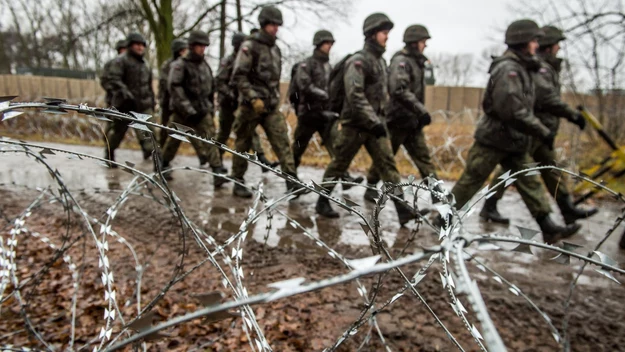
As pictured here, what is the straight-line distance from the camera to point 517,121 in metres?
4.22

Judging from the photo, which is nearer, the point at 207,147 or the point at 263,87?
the point at 263,87

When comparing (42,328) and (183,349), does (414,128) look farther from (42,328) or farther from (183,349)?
(42,328)

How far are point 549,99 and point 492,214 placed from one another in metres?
1.37

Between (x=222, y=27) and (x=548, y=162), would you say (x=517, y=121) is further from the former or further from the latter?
(x=222, y=27)

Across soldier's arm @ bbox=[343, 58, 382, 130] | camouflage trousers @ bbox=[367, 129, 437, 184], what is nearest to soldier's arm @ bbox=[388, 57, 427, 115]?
camouflage trousers @ bbox=[367, 129, 437, 184]

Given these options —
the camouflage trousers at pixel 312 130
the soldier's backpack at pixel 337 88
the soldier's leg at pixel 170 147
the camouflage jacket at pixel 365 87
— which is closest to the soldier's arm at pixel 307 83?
the camouflage trousers at pixel 312 130

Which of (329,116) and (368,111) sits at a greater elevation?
(368,111)

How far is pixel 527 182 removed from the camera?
4.32 metres

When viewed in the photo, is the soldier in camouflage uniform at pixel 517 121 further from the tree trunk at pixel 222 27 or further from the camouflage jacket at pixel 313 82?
the tree trunk at pixel 222 27

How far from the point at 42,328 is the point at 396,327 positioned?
80.2 inches

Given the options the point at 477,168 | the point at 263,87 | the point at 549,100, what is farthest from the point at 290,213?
the point at 549,100

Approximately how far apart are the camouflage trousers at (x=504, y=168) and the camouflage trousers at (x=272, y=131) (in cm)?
193

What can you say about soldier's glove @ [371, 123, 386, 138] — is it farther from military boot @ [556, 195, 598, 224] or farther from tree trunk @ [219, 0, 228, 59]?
tree trunk @ [219, 0, 228, 59]

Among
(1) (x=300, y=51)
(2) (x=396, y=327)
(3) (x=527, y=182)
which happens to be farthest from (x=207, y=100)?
(1) (x=300, y=51)
